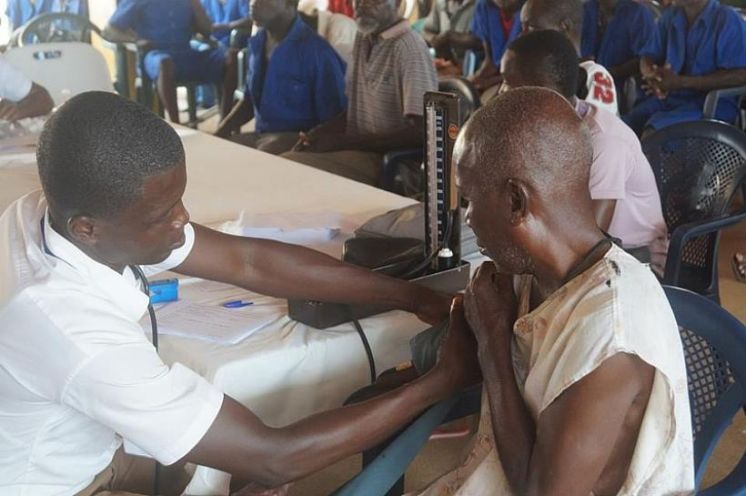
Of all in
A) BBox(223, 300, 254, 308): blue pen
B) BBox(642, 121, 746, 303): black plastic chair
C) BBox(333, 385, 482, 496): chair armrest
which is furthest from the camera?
BBox(642, 121, 746, 303): black plastic chair

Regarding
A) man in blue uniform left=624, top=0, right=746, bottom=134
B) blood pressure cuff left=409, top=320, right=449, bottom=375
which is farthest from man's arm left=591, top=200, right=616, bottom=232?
man in blue uniform left=624, top=0, right=746, bottom=134

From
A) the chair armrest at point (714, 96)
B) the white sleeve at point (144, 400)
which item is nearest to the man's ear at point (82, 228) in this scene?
the white sleeve at point (144, 400)

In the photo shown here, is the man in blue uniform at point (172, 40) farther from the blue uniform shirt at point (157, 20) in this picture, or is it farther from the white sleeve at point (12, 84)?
the white sleeve at point (12, 84)

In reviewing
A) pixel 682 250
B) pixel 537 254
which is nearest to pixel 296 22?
pixel 682 250

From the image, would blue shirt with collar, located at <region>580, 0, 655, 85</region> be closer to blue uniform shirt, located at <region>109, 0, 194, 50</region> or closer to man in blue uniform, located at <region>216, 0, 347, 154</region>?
man in blue uniform, located at <region>216, 0, 347, 154</region>

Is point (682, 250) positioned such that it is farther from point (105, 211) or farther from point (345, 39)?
point (345, 39)

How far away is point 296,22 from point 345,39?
1.29 m

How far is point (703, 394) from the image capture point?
5.10 ft

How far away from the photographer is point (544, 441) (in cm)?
120

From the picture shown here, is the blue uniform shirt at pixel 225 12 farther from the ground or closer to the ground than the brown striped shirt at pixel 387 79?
closer to the ground

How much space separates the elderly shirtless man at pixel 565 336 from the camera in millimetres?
1158

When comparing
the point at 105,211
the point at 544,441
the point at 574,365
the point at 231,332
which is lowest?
the point at 231,332

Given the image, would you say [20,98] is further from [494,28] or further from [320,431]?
[494,28]

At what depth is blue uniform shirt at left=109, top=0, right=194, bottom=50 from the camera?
621cm
